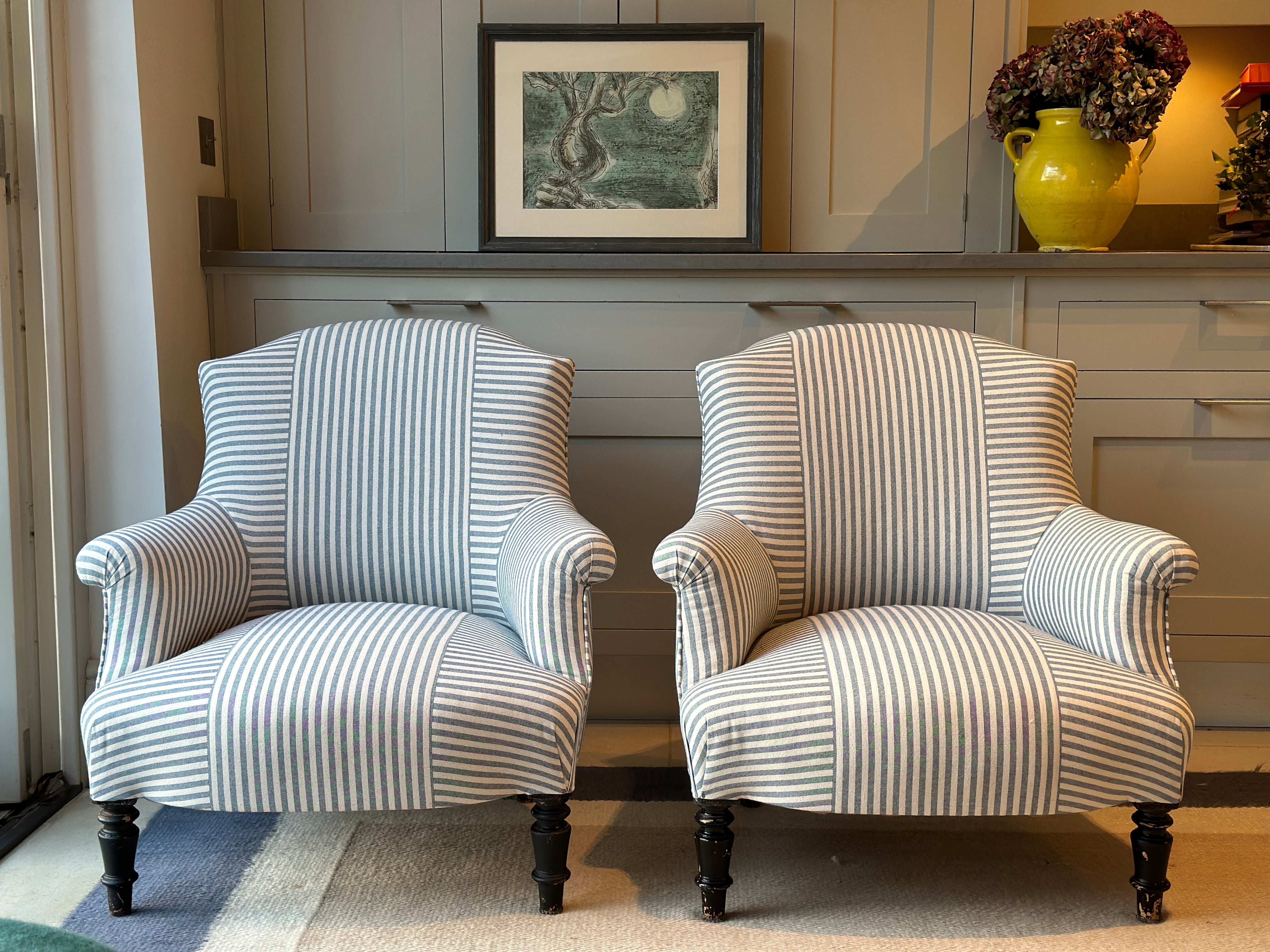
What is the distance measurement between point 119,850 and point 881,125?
6.68ft

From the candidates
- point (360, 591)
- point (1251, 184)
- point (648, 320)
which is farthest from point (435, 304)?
point (1251, 184)

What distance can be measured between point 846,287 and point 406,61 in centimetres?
111

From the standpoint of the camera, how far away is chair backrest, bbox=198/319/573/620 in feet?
5.80

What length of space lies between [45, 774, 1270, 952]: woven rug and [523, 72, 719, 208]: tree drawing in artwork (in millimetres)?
1297

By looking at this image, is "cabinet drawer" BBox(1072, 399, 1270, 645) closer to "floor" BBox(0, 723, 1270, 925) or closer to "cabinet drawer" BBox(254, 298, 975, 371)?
"floor" BBox(0, 723, 1270, 925)

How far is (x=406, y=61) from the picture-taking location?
7.64ft

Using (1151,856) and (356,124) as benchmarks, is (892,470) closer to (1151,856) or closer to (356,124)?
(1151,856)

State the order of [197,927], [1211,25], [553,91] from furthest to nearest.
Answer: [1211,25]
[553,91]
[197,927]

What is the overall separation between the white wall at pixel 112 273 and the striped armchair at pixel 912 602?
1.07 metres

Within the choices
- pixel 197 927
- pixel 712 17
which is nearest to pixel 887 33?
pixel 712 17

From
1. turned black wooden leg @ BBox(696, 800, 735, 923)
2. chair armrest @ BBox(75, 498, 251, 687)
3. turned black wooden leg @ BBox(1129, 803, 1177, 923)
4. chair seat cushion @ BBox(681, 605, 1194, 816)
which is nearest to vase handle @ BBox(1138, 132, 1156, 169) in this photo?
chair seat cushion @ BBox(681, 605, 1194, 816)

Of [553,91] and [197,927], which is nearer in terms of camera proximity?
[197,927]

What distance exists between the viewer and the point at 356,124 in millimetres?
2354

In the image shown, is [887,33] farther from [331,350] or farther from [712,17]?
[331,350]
